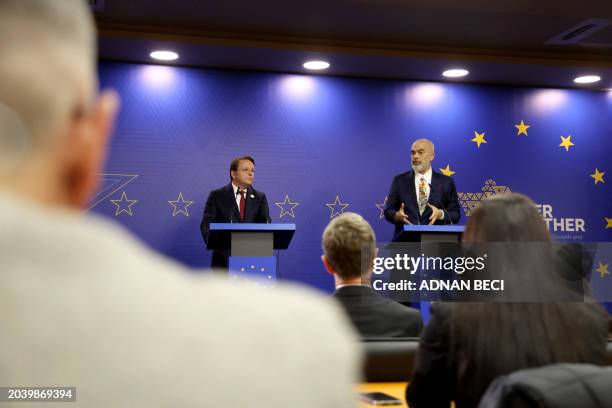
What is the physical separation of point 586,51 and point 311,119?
3.22m

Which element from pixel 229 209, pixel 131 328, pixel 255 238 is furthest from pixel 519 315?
pixel 229 209

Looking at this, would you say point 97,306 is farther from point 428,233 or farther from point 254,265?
point 428,233

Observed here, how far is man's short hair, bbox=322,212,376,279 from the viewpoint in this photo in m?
2.88

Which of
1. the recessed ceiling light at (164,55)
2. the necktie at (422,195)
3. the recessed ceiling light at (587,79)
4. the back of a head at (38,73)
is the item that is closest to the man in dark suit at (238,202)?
the recessed ceiling light at (164,55)

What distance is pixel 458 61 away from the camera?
7.66 metres

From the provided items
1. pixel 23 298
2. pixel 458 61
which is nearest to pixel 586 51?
pixel 458 61

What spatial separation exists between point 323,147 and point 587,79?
134 inches

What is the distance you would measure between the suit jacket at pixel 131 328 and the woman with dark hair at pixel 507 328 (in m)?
1.45

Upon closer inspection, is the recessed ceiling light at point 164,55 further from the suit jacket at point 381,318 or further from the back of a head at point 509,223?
the back of a head at point 509,223

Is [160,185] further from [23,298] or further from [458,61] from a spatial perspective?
[23,298]

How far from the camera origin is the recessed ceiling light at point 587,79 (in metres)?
8.36

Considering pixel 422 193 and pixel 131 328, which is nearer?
pixel 131 328

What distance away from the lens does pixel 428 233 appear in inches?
232

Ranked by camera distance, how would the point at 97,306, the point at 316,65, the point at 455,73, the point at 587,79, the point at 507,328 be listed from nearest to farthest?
the point at 97,306
the point at 507,328
the point at 316,65
the point at 455,73
the point at 587,79
